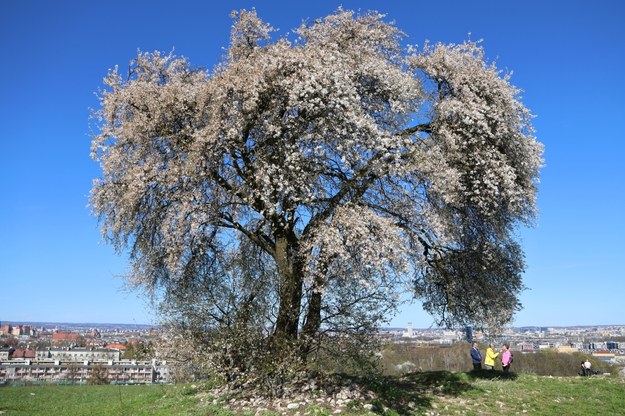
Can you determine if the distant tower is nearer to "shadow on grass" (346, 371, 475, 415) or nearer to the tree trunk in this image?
"shadow on grass" (346, 371, 475, 415)

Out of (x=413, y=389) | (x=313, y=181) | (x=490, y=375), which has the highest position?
(x=313, y=181)

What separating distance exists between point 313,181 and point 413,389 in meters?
6.77

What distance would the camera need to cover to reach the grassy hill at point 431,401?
12.7 m

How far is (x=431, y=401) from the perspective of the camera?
13.6 m

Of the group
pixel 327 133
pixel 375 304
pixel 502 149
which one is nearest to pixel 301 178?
pixel 327 133

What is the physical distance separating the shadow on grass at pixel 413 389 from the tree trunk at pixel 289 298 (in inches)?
111

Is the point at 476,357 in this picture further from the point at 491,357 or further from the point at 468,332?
the point at 468,332

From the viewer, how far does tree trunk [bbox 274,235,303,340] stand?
13.5 m

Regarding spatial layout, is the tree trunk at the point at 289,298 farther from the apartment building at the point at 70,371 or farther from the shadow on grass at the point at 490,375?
the apartment building at the point at 70,371

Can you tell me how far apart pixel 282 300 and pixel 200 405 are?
3403 millimetres

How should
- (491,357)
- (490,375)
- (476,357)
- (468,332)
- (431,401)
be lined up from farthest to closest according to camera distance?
1. (491,357)
2. (476,357)
3. (468,332)
4. (490,375)
5. (431,401)

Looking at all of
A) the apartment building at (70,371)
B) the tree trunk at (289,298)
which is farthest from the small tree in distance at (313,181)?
the apartment building at (70,371)

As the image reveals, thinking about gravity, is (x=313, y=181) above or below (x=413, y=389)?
above

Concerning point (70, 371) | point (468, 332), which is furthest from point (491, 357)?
point (70, 371)
